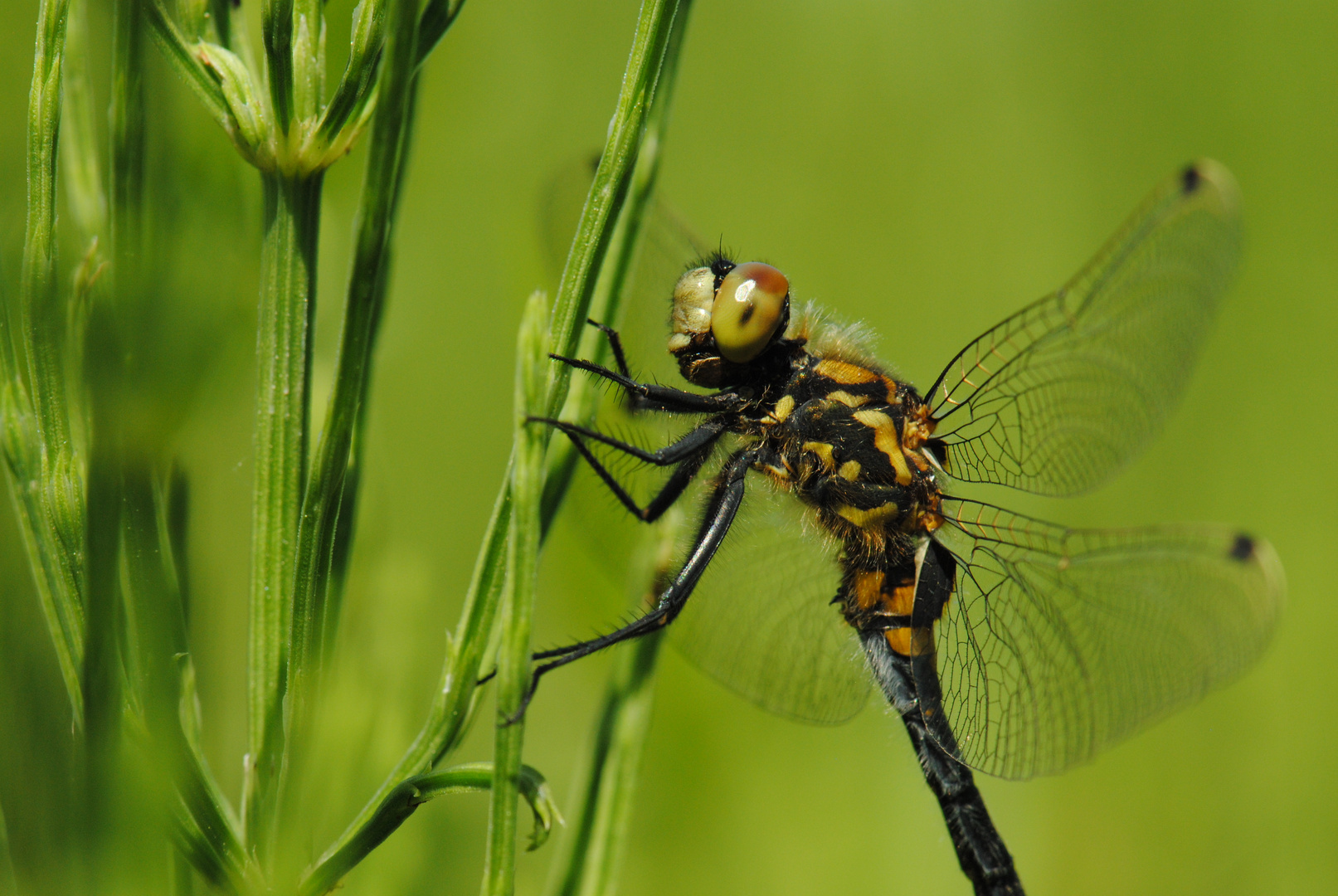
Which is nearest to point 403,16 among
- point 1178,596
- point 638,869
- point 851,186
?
point 1178,596

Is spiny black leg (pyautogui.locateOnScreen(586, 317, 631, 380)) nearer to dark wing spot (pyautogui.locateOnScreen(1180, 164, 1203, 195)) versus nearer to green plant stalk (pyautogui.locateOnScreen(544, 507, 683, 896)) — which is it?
green plant stalk (pyautogui.locateOnScreen(544, 507, 683, 896))

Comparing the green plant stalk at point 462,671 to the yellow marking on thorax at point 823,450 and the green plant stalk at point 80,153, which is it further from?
the yellow marking on thorax at point 823,450

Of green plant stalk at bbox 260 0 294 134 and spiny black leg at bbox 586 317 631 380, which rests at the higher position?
green plant stalk at bbox 260 0 294 134

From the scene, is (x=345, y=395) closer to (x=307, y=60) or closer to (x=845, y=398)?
(x=307, y=60)

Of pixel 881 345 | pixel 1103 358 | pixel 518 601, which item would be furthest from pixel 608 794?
pixel 881 345

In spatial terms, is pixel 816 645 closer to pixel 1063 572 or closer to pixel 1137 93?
pixel 1063 572

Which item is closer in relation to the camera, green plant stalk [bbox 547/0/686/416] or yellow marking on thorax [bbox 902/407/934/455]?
green plant stalk [bbox 547/0/686/416]

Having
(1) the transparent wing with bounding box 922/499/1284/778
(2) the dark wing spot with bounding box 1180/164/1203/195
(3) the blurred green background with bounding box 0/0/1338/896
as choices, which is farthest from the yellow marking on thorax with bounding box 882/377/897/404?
(2) the dark wing spot with bounding box 1180/164/1203/195
